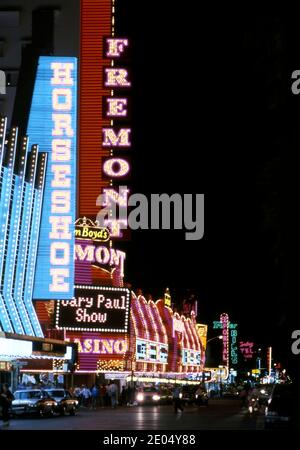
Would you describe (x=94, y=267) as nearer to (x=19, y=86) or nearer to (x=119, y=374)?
(x=119, y=374)

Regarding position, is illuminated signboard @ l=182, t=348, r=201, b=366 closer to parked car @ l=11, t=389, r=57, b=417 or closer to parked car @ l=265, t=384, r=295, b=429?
parked car @ l=11, t=389, r=57, b=417

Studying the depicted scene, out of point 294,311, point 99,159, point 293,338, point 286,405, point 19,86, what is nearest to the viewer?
point 294,311

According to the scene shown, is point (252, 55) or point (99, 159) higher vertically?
point (99, 159)

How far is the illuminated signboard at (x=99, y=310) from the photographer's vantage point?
56.5 meters

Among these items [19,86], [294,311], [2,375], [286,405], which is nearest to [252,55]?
[294,311]

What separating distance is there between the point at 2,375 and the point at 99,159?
18.3m

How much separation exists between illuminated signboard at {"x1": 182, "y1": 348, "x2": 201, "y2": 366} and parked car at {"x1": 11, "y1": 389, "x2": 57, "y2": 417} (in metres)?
53.9

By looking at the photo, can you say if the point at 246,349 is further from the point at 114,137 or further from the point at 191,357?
the point at 114,137

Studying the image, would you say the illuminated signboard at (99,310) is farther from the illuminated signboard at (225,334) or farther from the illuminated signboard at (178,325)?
the illuminated signboard at (225,334)

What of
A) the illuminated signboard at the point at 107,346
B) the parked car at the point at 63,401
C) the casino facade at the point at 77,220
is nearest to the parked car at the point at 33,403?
the parked car at the point at 63,401

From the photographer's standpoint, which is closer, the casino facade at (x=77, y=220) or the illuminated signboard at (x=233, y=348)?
the casino facade at (x=77, y=220)

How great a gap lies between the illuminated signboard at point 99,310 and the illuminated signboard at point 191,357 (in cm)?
3433

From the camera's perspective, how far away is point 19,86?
180ft

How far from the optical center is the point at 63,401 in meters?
39.5
